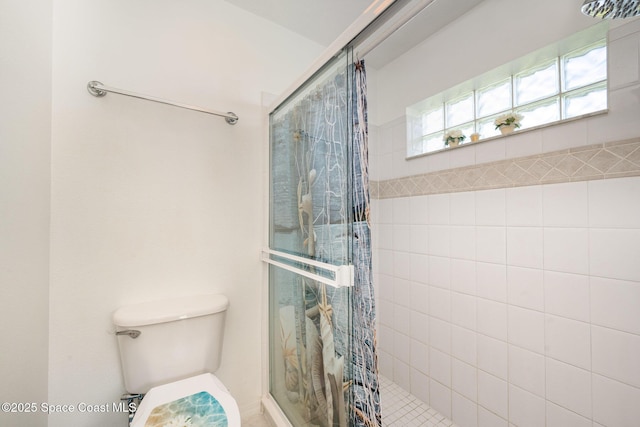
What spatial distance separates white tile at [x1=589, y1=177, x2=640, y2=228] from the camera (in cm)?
101

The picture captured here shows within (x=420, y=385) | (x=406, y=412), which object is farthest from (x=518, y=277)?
(x=406, y=412)

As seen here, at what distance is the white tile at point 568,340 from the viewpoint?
1.11 metres

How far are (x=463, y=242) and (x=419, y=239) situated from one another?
315mm

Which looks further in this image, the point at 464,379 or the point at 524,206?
the point at 464,379

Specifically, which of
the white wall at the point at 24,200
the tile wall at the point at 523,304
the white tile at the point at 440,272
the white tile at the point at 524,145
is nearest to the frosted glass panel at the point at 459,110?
the white tile at the point at 524,145

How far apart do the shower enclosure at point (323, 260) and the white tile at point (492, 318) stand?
842 millimetres

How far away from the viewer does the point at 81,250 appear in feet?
3.58

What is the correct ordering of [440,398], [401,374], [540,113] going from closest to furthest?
[540,113]
[440,398]
[401,374]

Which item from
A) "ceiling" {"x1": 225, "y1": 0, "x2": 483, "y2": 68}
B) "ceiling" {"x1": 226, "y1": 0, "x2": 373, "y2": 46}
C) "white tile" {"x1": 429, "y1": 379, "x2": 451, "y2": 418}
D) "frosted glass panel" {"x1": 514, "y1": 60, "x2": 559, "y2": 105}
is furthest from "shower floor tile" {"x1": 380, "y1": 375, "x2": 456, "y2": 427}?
"ceiling" {"x1": 226, "y1": 0, "x2": 373, "y2": 46}

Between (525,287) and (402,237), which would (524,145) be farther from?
(402,237)

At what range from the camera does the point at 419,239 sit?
184cm

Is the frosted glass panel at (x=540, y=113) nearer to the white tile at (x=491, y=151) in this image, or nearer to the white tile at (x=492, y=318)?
the white tile at (x=491, y=151)

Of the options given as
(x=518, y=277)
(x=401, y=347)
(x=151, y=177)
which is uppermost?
(x=151, y=177)

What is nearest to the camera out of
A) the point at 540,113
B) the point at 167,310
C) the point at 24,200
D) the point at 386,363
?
the point at 24,200
